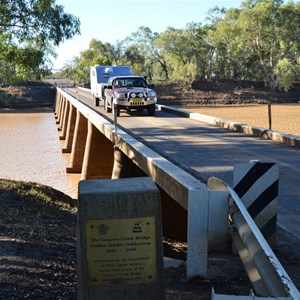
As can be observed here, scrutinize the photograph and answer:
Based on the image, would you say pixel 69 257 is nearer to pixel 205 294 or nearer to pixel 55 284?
pixel 55 284

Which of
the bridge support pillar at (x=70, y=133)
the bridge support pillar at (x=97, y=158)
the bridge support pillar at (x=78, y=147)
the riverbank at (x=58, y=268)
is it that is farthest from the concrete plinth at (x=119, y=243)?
the bridge support pillar at (x=70, y=133)

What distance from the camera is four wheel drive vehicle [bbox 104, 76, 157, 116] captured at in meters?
22.0

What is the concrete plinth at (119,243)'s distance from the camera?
11.1 ft

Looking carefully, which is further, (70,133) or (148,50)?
(148,50)

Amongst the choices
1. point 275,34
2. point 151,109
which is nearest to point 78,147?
point 151,109

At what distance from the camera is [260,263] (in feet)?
10.2

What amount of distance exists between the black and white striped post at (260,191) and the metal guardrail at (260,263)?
0.82 meters

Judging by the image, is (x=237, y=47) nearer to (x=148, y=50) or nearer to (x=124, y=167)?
(x=148, y=50)

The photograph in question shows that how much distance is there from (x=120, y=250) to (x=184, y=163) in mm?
6920

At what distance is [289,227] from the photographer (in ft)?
19.8

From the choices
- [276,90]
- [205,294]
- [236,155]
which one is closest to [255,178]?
[205,294]

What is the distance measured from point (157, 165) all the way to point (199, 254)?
381 centimetres

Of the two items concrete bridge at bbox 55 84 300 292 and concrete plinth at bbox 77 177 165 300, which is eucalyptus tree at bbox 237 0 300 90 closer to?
concrete bridge at bbox 55 84 300 292

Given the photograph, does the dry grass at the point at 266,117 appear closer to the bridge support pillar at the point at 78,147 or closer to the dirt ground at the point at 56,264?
the bridge support pillar at the point at 78,147
